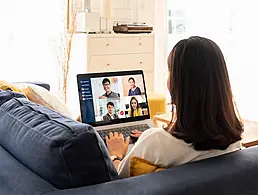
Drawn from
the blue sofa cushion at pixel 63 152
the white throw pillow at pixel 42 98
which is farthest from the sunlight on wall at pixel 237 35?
the blue sofa cushion at pixel 63 152

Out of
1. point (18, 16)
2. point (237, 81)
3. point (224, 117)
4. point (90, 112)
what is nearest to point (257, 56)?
point (237, 81)

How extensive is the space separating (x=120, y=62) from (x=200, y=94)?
295 centimetres

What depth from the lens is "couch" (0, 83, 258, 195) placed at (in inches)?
45.0

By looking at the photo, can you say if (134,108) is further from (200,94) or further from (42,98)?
(200,94)

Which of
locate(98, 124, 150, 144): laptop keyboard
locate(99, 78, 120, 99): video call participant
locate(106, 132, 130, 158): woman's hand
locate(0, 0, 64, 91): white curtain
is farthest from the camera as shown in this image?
locate(0, 0, 64, 91): white curtain

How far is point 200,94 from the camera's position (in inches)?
55.5

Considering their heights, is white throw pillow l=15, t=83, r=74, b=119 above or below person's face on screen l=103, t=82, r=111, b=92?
below

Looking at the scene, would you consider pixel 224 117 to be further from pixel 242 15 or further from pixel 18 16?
pixel 242 15

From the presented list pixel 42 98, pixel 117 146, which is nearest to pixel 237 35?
pixel 42 98

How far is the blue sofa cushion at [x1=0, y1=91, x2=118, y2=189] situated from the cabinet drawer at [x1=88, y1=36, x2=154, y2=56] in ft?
9.28

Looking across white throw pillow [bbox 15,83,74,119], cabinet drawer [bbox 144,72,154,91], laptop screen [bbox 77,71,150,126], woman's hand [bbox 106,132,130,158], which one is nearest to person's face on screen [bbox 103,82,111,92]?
laptop screen [bbox 77,71,150,126]

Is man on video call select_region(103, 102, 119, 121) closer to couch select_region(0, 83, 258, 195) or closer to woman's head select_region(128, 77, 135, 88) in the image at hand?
woman's head select_region(128, 77, 135, 88)

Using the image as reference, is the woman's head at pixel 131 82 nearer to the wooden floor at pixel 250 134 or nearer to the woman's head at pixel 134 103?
the woman's head at pixel 134 103

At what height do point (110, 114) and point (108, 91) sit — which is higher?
point (108, 91)
